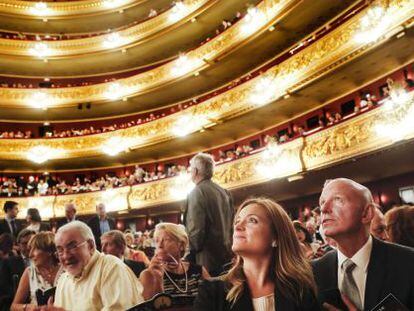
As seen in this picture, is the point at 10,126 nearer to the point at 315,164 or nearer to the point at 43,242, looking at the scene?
the point at 315,164

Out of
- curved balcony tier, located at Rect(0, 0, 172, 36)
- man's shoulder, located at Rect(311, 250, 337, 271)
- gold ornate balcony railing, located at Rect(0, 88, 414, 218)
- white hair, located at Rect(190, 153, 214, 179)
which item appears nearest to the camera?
man's shoulder, located at Rect(311, 250, 337, 271)

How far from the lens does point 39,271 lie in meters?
3.07

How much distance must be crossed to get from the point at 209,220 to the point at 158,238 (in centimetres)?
64

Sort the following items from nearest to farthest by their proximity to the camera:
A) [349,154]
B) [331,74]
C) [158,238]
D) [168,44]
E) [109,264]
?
[109,264]
[158,238]
[349,154]
[331,74]
[168,44]

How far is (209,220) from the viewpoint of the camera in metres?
3.47

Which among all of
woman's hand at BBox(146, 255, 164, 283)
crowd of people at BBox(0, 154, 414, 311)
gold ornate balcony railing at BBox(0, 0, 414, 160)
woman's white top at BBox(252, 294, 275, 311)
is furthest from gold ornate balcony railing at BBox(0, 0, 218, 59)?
woman's white top at BBox(252, 294, 275, 311)

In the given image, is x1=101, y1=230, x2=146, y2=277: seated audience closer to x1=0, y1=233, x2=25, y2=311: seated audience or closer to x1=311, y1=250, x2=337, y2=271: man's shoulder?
x1=0, y1=233, x2=25, y2=311: seated audience

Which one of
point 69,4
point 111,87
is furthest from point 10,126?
point 69,4

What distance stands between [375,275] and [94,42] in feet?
68.0

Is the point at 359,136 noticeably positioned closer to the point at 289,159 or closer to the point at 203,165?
the point at 289,159

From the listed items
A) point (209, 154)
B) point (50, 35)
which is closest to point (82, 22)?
point (50, 35)

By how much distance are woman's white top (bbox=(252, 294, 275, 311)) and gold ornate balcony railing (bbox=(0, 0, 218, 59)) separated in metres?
17.0

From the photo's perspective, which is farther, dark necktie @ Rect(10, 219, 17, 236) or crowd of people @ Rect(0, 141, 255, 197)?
crowd of people @ Rect(0, 141, 255, 197)

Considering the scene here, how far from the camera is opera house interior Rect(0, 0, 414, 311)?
5.82ft
